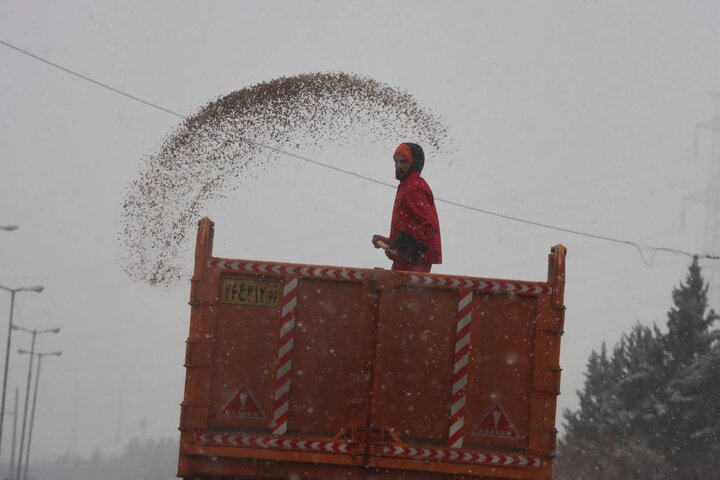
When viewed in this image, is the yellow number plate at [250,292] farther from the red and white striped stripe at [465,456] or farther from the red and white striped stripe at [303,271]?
the red and white striped stripe at [465,456]

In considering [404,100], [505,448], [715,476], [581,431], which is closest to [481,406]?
[505,448]

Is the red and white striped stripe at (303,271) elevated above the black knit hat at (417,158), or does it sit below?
below

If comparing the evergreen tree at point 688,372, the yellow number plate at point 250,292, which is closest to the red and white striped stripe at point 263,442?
the yellow number plate at point 250,292

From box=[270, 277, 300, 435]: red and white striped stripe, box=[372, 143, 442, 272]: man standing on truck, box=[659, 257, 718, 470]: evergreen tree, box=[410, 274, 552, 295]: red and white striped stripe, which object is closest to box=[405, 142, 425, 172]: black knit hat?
box=[372, 143, 442, 272]: man standing on truck

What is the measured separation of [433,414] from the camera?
354 inches

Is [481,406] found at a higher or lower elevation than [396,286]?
lower

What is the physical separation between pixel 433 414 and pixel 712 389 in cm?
5211

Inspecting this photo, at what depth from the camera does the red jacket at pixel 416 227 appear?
32.2 feet

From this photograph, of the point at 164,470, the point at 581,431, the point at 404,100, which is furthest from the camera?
the point at 164,470

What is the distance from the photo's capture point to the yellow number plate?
8.96 metres

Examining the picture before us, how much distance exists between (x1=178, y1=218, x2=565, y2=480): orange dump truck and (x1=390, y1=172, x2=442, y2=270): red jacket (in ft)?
2.82

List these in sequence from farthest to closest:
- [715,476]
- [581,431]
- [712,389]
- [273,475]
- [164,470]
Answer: [164,470]
[581,431]
[712,389]
[715,476]
[273,475]

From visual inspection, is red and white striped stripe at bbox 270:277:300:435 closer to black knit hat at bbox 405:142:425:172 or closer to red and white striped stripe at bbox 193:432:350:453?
red and white striped stripe at bbox 193:432:350:453

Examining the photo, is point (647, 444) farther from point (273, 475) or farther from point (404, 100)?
point (273, 475)
